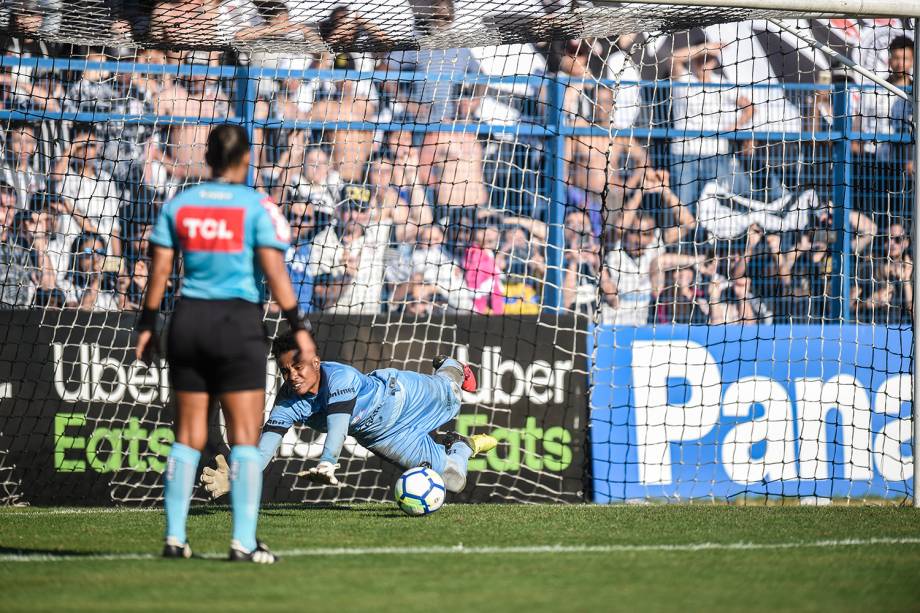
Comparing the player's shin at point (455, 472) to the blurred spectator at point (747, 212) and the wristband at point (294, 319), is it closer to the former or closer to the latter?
the wristband at point (294, 319)

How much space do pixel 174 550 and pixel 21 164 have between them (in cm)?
560

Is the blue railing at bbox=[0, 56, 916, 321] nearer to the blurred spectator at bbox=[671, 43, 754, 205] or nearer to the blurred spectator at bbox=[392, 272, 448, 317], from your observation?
the blurred spectator at bbox=[671, 43, 754, 205]

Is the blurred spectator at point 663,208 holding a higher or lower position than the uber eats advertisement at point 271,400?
higher

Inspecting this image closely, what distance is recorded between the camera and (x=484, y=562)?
524cm

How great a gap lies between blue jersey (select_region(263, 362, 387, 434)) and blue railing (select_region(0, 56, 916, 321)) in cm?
239

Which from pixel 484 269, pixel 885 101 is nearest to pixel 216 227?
pixel 484 269

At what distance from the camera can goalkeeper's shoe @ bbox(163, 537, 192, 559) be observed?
17.0 feet

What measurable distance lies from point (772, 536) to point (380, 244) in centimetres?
473

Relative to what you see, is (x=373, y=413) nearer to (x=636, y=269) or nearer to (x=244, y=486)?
(x=244, y=486)

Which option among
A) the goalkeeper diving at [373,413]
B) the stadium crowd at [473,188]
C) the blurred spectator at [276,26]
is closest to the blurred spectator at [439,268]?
the stadium crowd at [473,188]

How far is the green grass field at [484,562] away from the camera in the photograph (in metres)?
4.27

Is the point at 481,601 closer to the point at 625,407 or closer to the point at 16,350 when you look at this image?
the point at 625,407

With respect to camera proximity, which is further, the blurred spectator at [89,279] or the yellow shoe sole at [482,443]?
the blurred spectator at [89,279]

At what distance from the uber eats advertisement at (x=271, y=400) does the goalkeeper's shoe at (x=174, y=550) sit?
11.3ft
